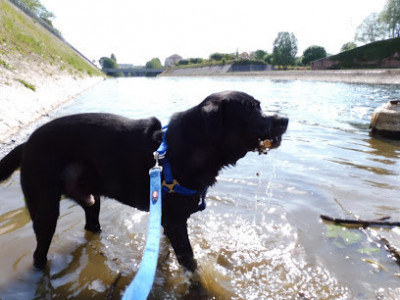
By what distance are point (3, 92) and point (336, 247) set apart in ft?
29.5

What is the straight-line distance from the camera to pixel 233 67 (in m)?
86.2

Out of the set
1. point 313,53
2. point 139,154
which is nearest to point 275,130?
point 139,154

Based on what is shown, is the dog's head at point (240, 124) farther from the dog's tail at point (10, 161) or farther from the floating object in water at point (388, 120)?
the floating object in water at point (388, 120)

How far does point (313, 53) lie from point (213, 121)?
87017 millimetres

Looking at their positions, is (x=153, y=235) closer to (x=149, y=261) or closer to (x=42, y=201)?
(x=149, y=261)

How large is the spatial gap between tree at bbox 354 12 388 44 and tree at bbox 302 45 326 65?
1652 centimetres

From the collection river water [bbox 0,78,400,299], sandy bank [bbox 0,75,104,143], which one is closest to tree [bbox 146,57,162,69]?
sandy bank [bbox 0,75,104,143]

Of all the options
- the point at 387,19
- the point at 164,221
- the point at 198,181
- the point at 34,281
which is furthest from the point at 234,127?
the point at 387,19

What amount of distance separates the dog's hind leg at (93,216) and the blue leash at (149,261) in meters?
1.84

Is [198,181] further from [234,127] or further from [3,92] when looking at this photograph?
[3,92]

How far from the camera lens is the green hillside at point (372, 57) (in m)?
61.3

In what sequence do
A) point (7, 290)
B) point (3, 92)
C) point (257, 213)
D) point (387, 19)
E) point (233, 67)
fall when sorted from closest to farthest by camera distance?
point (7, 290)
point (257, 213)
point (3, 92)
point (387, 19)
point (233, 67)

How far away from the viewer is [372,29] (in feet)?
277

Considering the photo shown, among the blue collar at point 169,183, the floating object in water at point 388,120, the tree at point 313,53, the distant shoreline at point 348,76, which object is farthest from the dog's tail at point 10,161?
the tree at point 313,53
